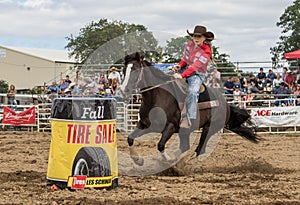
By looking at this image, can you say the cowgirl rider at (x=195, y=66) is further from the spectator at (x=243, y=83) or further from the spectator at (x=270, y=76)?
the spectator at (x=270, y=76)

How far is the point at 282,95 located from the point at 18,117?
991 cm

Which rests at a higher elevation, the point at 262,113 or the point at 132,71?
the point at 132,71

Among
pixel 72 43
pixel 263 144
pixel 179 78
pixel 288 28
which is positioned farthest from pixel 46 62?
pixel 179 78

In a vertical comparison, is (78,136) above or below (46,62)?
below

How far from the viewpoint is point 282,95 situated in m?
18.2

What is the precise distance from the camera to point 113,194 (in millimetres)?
5832

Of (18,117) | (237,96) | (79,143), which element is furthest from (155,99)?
(18,117)

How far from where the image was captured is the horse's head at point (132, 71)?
7.50 metres

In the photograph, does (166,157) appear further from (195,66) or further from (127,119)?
(127,119)

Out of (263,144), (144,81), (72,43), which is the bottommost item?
(263,144)

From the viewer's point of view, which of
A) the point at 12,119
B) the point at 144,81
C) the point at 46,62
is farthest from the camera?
the point at 46,62

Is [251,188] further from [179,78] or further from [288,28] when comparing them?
[288,28]

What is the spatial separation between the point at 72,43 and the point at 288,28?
18963 mm

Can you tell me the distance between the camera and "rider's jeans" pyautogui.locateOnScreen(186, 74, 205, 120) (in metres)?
8.34
